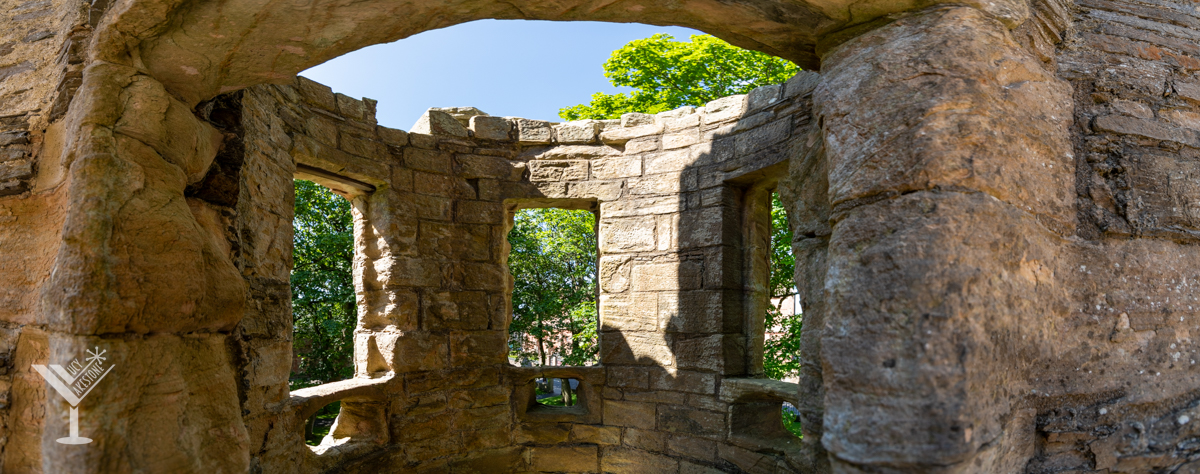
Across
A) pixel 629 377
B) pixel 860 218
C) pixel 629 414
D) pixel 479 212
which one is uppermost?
pixel 479 212

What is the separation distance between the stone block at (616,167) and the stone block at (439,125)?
1.16 metres

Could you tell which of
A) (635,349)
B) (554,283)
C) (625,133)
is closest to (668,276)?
(635,349)

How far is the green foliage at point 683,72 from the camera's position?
8.94 metres

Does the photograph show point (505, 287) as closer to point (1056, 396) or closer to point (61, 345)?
point (61, 345)

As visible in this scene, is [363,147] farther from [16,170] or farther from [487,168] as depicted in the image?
[16,170]

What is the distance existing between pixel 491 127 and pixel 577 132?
0.75m

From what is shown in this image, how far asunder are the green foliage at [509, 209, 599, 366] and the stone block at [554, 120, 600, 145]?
159 inches

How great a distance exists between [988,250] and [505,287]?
4215 mm

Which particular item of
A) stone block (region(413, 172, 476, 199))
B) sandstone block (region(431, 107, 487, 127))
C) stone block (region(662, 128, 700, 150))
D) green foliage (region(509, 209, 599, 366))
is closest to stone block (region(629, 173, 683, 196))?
stone block (region(662, 128, 700, 150))

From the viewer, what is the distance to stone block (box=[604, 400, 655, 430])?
5031mm

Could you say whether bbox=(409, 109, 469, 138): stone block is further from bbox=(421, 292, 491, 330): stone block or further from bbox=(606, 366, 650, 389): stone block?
bbox=(606, 366, 650, 389): stone block

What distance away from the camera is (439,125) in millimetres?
5332

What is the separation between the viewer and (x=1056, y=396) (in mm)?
1903

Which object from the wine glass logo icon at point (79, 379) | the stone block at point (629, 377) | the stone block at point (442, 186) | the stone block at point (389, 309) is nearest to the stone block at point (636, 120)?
the stone block at point (442, 186)
